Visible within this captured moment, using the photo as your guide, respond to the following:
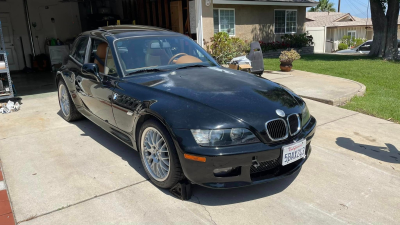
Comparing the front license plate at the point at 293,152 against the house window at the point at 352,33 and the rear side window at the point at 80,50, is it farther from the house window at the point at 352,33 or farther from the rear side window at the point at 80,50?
the house window at the point at 352,33

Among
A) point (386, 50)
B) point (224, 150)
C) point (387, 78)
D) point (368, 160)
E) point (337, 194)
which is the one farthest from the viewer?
point (386, 50)

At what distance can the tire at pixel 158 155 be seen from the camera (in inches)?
121

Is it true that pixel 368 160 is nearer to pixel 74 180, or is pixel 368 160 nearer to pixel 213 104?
pixel 213 104

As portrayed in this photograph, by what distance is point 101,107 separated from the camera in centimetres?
434

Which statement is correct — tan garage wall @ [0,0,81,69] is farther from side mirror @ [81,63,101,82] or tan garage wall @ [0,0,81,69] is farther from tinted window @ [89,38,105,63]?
side mirror @ [81,63,101,82]

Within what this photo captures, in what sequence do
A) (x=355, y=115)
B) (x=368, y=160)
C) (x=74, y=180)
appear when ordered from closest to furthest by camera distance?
(x=74, y=180)
(x=368, y=160)
(x=355, y=115)

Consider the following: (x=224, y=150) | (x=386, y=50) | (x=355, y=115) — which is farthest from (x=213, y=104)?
(x=386, y=50)

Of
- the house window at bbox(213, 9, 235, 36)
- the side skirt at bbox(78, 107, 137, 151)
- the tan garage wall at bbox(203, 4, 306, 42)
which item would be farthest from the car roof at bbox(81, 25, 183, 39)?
the tan garage wall at bbox(203, 4, 306, 42)

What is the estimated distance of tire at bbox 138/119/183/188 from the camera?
3082 mm

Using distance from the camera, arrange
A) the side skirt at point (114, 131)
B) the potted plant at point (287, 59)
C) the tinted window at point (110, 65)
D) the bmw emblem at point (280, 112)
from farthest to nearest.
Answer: the potted plant at point (287, 59) < the tinted window at point (110, 65) < the side skirt at point (114, 131) < the bmw emblem at point (280, 112)

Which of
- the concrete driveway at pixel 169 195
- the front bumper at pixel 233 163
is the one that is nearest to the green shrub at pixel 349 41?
the concrete driveway at pixel 169 195

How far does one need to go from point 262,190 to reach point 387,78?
28.8 ft

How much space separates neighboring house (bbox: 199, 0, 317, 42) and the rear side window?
991cm

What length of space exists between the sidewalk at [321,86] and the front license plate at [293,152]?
163 inches
